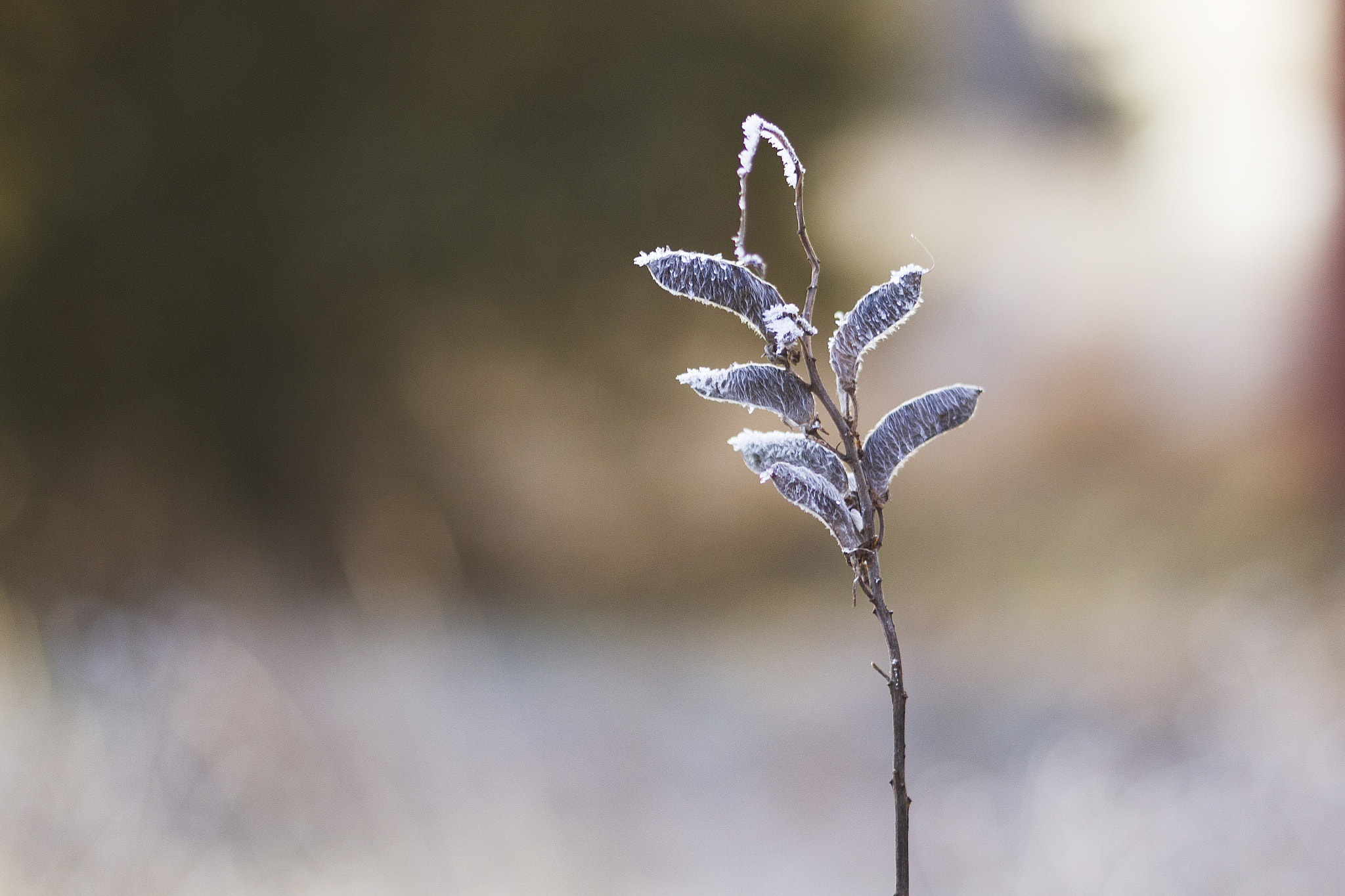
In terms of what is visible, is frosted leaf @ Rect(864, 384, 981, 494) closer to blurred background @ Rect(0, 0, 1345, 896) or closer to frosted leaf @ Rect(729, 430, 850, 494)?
frosted leaf @ Rect(729, 430, 850, 494)

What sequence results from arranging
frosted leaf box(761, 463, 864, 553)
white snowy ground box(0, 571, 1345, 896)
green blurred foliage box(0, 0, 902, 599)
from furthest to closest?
green blurred foliage box(0, 0, 902, 599)
white snowy ground box(0, 571, 1345, 896)
frosted leaf box(761, 463, 864, 553)

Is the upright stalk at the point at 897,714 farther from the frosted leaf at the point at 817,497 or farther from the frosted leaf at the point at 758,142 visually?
the frosted leaf at the point at 758,142

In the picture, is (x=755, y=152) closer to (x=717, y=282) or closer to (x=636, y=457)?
(x=717, y=282)

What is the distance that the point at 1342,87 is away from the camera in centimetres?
94

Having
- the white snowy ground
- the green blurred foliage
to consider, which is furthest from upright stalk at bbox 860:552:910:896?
the green blurred foliage

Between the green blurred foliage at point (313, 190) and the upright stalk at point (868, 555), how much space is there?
82 cm

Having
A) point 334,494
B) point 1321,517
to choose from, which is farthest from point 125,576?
point 1321,517

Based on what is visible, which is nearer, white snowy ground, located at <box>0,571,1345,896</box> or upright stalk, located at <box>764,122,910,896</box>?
upright stalk, located at <box>764,122,910,896</box>

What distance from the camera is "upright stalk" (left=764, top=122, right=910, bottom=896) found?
233 millimetres

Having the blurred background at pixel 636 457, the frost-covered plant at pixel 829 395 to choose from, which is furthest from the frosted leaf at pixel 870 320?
the blurred background at pixel 636 457

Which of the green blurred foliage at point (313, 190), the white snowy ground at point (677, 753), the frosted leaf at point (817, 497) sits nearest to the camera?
the frosted leaf at point (817, 497)

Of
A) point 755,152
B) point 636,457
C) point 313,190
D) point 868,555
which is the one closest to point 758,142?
point 755,152

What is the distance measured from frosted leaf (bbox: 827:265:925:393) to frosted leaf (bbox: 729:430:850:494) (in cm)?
2

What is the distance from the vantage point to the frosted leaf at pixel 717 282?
0.24m
